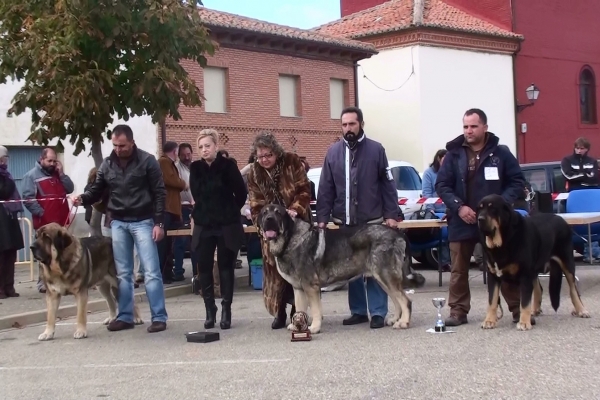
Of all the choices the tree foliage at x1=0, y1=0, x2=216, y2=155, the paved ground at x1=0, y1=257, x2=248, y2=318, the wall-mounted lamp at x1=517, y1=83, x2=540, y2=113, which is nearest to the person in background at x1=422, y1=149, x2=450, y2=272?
the paved ground at x1=0, y1=257, x2=248, y2=318

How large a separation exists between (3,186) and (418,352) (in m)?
7.29

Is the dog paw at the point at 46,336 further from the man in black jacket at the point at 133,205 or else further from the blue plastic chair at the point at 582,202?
the blue plastic chair at the point at 582,202

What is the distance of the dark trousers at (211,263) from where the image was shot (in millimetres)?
9266

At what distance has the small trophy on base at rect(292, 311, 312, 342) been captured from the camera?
8.33m

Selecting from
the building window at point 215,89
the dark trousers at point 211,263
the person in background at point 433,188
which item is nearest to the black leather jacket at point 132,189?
the dark trousers at point 211,263

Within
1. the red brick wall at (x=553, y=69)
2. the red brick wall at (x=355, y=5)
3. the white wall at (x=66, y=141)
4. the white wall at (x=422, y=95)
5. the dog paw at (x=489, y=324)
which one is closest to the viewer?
the dog paw at (x=489, y=324)

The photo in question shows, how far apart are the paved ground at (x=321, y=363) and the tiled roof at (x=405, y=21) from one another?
27704mm

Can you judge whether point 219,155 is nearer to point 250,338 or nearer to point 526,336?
point 250,338

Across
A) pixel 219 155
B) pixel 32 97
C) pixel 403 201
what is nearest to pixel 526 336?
pixel 219 155

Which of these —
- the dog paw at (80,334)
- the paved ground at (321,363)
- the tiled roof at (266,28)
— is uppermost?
the tiled roof at (266,28)

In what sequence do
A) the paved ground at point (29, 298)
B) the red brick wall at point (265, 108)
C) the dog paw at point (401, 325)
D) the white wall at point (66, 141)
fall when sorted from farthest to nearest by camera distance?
the red brick wall at point (265, 108)
the white wall at point (66, 141)
the paved ground at point (29, 298)
the dog paw at point (401, 325)

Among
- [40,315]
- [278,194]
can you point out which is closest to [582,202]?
[278,194]

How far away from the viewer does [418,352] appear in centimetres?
750

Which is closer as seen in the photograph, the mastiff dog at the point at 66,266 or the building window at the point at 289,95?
the mastiff dog at the point at 66,266
